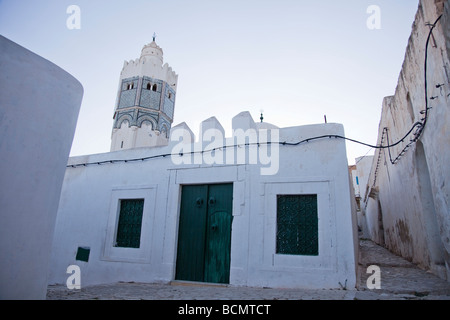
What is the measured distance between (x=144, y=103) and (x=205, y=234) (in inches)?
771

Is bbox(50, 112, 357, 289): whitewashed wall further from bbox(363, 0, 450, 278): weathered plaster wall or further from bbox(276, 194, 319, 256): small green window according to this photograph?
bbox(363, 0, 450, 278): weathered plaster wall

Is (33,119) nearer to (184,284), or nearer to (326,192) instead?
(184,284)

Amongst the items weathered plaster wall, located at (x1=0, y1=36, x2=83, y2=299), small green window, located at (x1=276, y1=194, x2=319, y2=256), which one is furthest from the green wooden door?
weathered plaster wall, located at (x1=0, y1=36, x2=83, y2=299)

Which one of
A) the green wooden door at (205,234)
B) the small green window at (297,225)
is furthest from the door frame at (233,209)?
the small green window at (297,225)

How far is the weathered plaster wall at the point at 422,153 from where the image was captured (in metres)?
4.11

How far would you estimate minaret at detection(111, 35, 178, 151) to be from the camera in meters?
22.9

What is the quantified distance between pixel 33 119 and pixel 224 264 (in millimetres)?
4000

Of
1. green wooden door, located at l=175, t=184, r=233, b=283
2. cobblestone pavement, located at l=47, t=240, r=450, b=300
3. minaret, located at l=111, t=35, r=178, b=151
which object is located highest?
→ minaret, located at l=111, t=35, r=178, b=151

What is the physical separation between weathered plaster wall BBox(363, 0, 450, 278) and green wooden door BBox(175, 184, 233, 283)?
3.55m

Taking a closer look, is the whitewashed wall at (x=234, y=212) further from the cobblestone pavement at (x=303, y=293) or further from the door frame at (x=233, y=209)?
the cobblestone pavement at (x=303, y=293)

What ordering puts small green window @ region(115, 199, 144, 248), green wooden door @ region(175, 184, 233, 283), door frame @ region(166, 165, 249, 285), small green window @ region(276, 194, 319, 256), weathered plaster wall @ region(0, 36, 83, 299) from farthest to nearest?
small green window @ region(115, 199, 144, 248), green wooden door @ region(175, 184, 233, 283), door frame @ region(166, 165, 249, 285), small green window @ region(276, 194, 319, 256), weathered plaster wall @ region(0, 36, 83, 299)

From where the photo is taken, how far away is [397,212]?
8.21 meters

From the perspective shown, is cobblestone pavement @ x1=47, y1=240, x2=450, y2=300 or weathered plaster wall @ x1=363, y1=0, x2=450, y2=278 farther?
weathered plaster wall @ x1=363, y1=0, x2=450, y2=278
